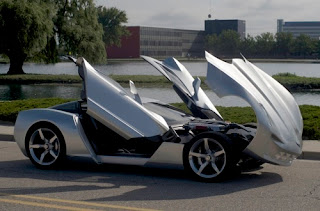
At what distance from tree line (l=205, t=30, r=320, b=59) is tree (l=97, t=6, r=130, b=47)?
64.7 feet

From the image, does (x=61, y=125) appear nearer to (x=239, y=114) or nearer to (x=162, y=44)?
(x=239, y=114)

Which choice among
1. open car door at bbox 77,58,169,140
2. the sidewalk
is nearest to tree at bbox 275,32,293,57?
the sidewalk

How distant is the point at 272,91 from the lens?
29.2ft

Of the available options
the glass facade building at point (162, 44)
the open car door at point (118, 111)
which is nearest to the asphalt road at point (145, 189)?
the open car door at point (118, 111)

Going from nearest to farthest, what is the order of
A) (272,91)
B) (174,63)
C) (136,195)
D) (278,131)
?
(136,195)
(278,131)
(272,91)
(174,63)

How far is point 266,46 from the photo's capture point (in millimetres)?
98438

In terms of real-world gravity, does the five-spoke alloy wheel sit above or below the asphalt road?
above

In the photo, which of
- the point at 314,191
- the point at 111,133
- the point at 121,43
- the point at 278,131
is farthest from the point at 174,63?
the point at 121,43

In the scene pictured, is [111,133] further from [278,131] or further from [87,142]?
[278,131]

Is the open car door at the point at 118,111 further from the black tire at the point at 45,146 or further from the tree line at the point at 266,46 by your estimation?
the tree line at the point at 266,46

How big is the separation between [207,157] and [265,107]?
1.03m

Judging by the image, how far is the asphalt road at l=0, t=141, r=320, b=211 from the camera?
7109mm

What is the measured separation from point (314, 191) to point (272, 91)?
5.47 ft

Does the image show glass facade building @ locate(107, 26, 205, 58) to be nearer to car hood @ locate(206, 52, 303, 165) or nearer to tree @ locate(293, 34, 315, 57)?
tree @ locate(293, 34, 315, 57)
